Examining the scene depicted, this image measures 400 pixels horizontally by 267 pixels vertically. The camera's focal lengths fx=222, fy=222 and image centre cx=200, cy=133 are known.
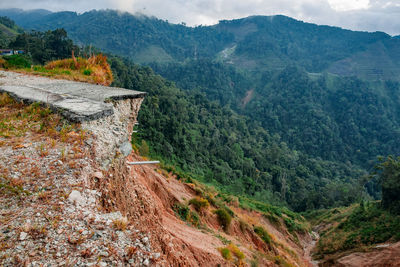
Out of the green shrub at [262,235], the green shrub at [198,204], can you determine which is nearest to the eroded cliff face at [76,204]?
the green shrub at [198,204]

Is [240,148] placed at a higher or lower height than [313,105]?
lower

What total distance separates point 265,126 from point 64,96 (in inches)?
3532

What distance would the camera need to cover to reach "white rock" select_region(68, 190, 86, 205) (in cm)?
258

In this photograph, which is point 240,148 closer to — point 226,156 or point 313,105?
point 226,156

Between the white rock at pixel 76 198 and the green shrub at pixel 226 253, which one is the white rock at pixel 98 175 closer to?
the white rock at pixel 76 198

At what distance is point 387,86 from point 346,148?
65.7 m

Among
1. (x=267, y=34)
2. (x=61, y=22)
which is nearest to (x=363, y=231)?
(x=267, y=34)

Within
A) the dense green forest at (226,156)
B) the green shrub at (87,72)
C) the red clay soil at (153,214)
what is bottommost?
the dense green forest at (226,156)

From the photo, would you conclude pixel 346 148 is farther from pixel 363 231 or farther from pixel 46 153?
pixel 46 153

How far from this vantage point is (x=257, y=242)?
39.9ft

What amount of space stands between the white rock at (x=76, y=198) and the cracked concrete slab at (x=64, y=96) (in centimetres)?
151

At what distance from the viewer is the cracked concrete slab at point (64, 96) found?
3973mm

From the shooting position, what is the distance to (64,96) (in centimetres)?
480

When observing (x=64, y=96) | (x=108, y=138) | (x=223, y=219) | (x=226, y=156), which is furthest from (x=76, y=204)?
(x=226, y=156)
